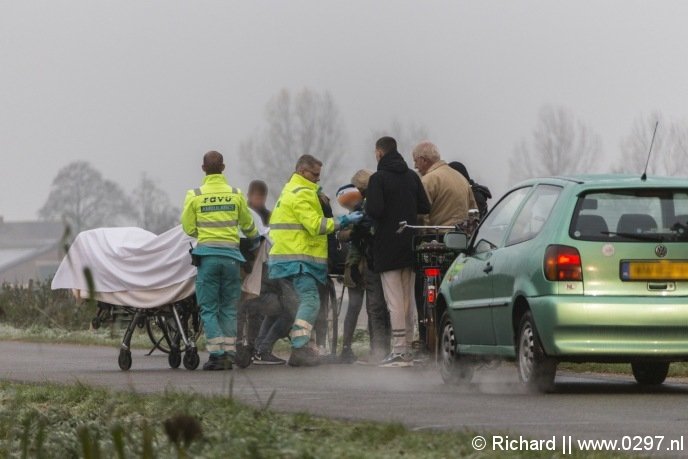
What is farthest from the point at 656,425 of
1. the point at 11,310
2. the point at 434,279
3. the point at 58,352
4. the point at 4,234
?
the point at 4,234

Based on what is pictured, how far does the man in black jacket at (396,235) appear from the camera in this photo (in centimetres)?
1634

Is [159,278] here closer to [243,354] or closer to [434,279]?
[243,354]

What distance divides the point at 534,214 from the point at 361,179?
19.2 feet

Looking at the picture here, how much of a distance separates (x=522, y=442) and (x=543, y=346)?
396cm

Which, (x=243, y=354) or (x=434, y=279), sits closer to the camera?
(x=434, y=279)

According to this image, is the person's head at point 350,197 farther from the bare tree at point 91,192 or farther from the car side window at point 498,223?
the bare tree at point 91,192

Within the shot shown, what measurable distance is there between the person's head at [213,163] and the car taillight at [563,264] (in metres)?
5.68

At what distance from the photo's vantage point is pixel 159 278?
16812 mm

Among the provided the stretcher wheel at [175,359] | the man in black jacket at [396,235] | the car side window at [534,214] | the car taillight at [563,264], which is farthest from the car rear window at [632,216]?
the stretcher wheel at [175,359]

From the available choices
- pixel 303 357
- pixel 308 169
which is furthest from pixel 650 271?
pixel 308 169

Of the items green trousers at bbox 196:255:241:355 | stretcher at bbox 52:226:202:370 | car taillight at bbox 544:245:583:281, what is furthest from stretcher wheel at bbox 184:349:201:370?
car taillight at bbox 544:245:583:281

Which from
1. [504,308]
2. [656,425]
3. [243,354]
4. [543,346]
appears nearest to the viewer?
[656,425]

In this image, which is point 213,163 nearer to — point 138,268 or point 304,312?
point 138,268

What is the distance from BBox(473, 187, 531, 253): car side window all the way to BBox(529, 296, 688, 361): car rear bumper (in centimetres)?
142
